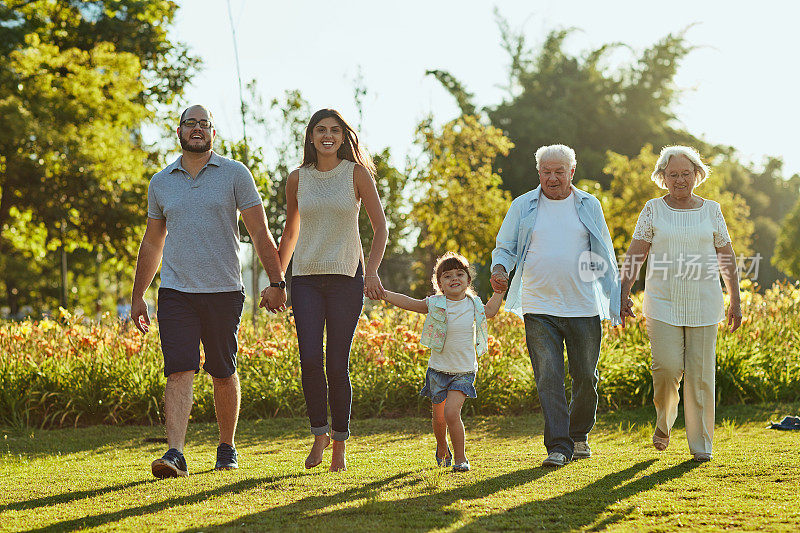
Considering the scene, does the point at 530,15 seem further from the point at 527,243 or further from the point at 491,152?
the point at 527,243

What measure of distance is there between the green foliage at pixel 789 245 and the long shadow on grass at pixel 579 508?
41.4 meters

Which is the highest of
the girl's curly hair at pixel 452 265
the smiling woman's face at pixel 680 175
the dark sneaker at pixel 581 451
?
the smiling woman's face at pixel 680 175

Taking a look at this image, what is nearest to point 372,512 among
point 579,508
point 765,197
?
point 579,508

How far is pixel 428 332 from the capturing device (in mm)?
4840

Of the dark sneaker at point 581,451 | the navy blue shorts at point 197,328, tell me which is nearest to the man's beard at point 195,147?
the navy blue shorts at point 197,328

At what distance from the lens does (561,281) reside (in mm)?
5031

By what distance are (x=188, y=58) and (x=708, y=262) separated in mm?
21276

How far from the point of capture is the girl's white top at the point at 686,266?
511 cm

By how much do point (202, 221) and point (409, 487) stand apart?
1785 millimetres

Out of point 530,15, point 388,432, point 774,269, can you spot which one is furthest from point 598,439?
point 774,269

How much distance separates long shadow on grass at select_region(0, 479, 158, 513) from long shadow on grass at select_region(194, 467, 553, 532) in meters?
1.07

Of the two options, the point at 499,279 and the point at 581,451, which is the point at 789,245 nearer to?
the point at 581,451

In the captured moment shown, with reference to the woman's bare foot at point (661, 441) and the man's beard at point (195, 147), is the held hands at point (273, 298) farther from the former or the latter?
the woman's bare foot at point (661, 441)

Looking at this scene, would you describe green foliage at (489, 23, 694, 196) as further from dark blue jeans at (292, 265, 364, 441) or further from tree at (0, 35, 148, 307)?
dark blue jeans at (292, 265, 364, 441)
